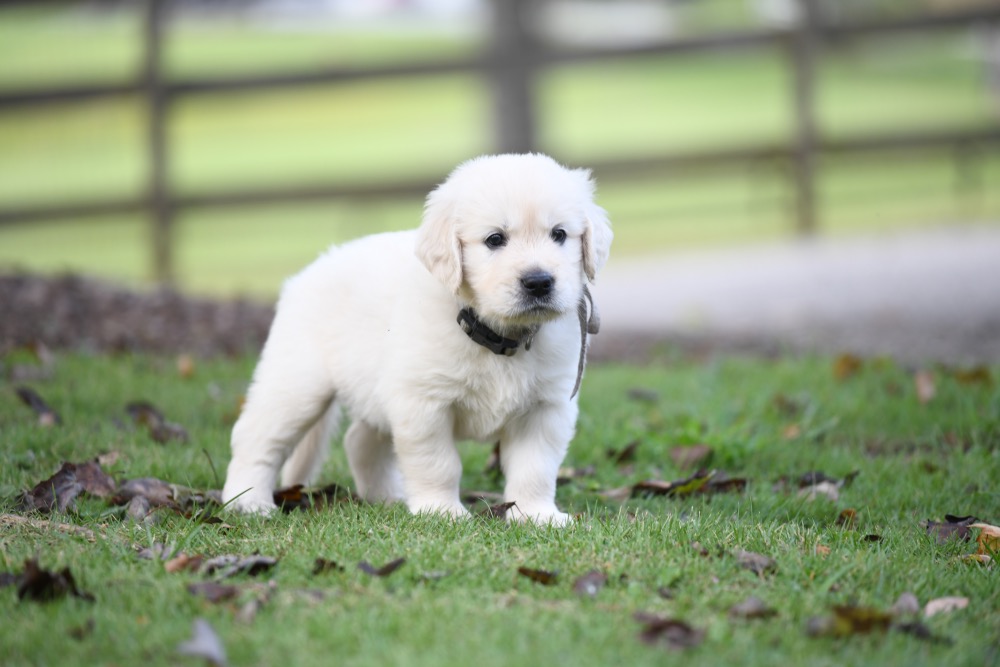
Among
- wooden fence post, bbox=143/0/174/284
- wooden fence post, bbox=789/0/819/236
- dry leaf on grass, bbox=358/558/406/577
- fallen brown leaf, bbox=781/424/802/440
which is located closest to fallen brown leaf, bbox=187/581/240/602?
dry leaf on grass, bbox=358/558/406/577

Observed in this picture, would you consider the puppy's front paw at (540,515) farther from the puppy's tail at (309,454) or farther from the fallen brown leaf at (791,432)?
the fallen brown leaf at (791,432)

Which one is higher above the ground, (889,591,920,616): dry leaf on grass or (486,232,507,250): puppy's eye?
(486,232,507,250): puppy's eye

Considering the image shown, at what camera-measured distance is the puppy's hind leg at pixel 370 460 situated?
4.41 metres

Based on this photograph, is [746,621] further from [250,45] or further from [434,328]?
[250,45]

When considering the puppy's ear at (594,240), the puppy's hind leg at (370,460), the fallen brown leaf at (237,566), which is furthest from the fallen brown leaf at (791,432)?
the fallen brown leaf at (237,566)

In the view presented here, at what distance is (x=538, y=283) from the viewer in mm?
3596

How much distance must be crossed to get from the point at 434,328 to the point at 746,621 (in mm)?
1437

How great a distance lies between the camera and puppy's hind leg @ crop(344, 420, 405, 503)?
174 inches

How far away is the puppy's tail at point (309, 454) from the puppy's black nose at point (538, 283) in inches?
43.8

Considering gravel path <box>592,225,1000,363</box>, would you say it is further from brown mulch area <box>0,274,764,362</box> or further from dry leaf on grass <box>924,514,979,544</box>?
dry leaf on grass <box>924,514,979,544</box>

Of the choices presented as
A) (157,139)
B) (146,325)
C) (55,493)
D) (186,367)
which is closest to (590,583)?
(55,493)

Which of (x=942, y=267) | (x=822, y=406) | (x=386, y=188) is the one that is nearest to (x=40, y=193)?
(x=386, y=188)

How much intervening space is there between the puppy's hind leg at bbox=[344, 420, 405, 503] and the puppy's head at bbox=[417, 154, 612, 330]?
2.91ft

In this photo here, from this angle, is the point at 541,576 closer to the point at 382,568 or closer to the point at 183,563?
the point at 382,568
